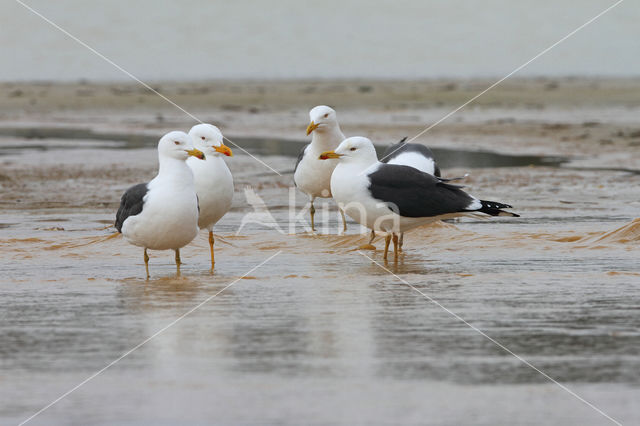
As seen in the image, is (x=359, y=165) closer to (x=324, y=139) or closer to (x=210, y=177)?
(x=210, y=177)

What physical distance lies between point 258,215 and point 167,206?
3990 mm

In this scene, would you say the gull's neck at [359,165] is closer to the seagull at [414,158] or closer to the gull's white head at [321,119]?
the seagull at [414,158]

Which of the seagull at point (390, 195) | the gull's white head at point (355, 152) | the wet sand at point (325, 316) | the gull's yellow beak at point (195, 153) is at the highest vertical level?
the gull's yellow beak at point (195, 153)

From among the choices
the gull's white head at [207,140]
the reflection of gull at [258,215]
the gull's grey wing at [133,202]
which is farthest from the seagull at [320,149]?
the gull's grey wing at [133,202]

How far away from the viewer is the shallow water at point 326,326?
4.33 meters

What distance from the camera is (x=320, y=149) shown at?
1006 cm

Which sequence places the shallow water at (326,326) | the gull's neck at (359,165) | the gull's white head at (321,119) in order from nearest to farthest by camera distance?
the shallow water at (326,326), the gull's neck at (359,165), the gull's white head at (321,119)

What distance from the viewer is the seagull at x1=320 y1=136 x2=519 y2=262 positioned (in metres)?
8.12

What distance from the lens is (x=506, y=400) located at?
4.34 meters

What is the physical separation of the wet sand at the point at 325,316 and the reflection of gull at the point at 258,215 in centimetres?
5

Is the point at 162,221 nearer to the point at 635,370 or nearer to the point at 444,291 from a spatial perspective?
the point at 444,291

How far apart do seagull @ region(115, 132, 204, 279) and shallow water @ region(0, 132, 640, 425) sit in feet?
1.05

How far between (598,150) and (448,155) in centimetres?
290

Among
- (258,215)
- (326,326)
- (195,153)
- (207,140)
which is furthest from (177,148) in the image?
(258,215)
